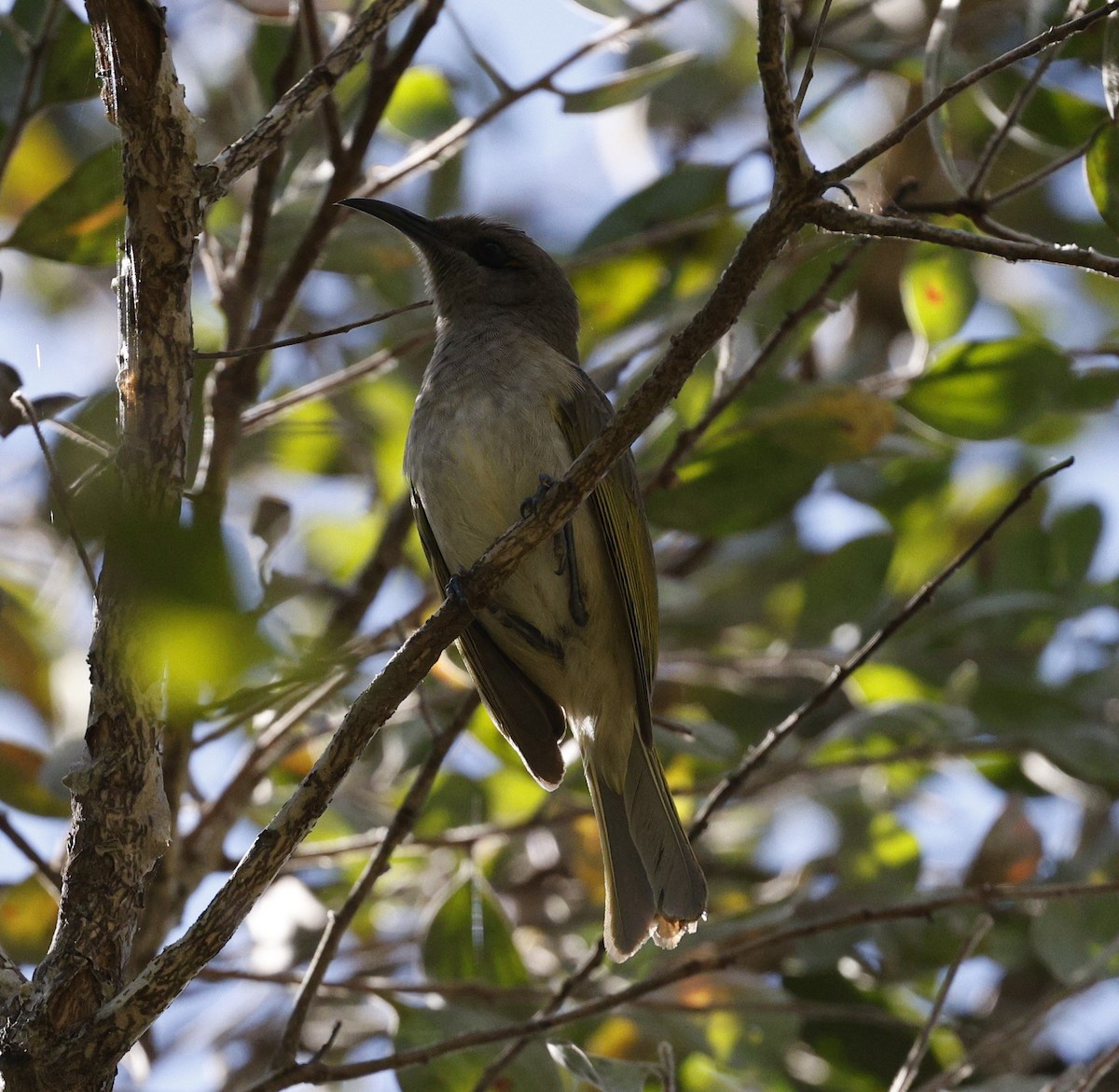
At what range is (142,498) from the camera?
2201 millimetres

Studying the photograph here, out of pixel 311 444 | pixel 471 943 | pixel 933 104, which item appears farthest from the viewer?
pixel 311 444

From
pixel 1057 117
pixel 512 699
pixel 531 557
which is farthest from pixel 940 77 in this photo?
pixel 512 699

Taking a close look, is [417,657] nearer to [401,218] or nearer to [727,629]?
[401,218]

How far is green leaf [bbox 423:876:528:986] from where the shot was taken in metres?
4.00

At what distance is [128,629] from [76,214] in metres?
1.98

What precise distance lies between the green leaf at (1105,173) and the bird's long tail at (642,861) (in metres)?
1.85

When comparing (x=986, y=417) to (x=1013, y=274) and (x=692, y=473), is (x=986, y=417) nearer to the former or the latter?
(x=692, y=473)

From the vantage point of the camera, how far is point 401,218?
4.48m

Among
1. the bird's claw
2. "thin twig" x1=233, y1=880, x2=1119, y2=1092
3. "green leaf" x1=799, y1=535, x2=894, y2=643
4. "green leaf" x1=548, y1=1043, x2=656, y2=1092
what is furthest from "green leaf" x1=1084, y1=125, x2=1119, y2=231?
"green leaf" x1=548, y1=1043, x2=656, y2=1092

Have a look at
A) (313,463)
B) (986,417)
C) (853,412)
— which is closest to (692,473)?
(853,412)

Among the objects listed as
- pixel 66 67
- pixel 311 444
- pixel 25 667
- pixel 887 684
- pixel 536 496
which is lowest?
pixel 887 684

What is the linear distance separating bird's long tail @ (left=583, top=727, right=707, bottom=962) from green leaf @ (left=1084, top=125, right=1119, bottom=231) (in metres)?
1.85

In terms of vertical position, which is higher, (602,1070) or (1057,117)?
(1057,117)

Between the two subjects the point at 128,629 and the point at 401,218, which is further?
the point at 401,218
